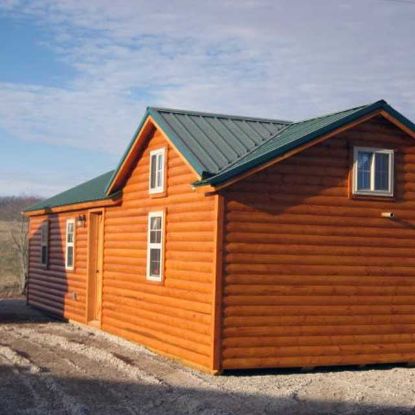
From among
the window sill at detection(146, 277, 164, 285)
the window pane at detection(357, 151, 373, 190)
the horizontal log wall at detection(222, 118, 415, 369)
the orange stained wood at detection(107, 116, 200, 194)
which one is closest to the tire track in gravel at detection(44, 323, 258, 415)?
the horizontal log wall at detection(222, 118, 415, 369)

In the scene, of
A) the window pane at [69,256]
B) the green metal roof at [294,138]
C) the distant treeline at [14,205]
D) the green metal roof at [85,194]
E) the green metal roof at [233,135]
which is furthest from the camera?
the distant treeline at [14,205]

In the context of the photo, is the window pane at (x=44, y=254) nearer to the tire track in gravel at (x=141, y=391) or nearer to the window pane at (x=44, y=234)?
the window pane at (x=44, y=234)

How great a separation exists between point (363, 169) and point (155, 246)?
14.5 feet

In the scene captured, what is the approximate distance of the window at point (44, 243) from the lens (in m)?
23.5

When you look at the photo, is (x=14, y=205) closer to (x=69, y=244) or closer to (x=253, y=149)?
(x=69, y=244)

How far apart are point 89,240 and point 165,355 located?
6.01 m

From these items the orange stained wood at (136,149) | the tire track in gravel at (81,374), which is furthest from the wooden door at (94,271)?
the tire track in gravel at (81,374)

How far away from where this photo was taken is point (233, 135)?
15016 millimetres

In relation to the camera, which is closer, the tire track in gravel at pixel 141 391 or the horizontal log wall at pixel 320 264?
the tire track in gravel at pixel 141 391

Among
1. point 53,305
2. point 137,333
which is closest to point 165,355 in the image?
point 137,333

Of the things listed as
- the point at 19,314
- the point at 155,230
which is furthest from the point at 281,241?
the point at 19,314

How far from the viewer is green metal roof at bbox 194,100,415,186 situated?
12.5 m

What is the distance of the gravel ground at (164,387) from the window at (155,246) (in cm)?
156

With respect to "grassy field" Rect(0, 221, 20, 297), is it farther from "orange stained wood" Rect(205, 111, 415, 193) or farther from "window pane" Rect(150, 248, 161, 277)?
"orange stained wood" Rect(205, 111, 415, 193)
